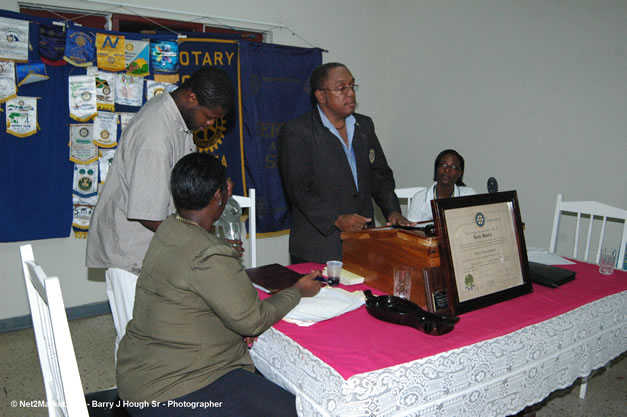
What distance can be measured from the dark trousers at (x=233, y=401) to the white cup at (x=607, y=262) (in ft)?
4.64

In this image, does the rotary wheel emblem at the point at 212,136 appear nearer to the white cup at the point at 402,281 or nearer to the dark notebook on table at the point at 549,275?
the white cup at the point at 402,281

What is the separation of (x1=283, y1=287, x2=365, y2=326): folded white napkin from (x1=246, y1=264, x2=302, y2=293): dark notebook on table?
13 cm

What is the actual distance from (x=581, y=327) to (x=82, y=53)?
3.28m

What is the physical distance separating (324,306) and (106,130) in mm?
2552

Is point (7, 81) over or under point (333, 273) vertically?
over

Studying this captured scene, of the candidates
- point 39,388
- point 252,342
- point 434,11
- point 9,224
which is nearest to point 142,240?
point 252,342

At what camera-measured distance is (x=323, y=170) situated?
2.28 metres

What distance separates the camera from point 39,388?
2.59 metres

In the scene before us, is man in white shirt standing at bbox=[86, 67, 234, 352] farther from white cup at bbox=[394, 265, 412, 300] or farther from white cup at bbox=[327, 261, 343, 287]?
white cup at bbox=[394, 265, 412, 300]

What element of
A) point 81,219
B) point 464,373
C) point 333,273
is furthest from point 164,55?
point 464,373

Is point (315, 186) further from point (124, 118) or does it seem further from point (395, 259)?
point (124, 118)

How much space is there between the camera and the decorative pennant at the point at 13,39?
9.46ft

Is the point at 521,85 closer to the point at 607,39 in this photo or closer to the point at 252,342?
the point at 607,39

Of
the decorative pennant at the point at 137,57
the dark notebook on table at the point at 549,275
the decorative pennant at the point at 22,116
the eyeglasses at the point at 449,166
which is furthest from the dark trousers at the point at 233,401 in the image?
the decorative pennant at the point at 137,57
